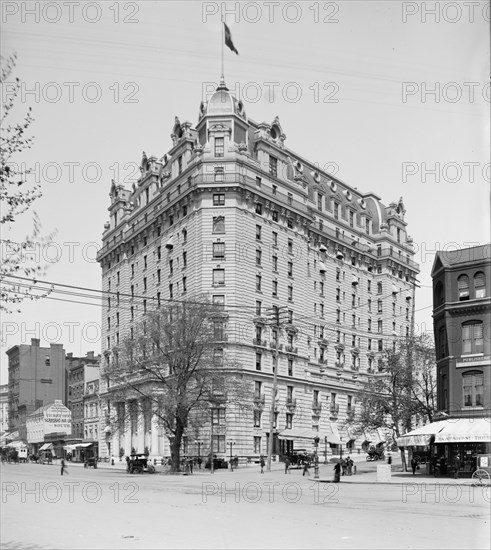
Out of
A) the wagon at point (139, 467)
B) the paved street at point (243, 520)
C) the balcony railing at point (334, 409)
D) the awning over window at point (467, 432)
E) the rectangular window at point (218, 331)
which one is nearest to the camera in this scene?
the paved street at point (243, 520)

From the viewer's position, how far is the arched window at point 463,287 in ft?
159

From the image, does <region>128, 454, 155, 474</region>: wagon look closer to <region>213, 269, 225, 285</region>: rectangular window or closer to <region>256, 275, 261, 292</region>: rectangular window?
<region>213, 269, 225, 285</region>: rectangular window

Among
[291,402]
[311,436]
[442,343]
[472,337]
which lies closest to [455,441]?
[472,337]

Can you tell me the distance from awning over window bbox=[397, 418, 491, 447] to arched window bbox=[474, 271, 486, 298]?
7.67 metres

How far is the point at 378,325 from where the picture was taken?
102 m

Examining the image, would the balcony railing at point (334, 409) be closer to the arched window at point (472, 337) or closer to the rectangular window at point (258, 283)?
the rectangular window at point (258, 283)

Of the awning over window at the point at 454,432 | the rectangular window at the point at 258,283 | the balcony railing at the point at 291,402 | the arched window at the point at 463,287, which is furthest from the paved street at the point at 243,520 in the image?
the balcony railing at the point at 291,402

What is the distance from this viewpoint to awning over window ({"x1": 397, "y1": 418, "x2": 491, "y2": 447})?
41.7 m

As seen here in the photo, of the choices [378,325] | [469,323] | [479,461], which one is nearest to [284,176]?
[378,325]

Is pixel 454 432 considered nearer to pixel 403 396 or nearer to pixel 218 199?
pixel 403 396

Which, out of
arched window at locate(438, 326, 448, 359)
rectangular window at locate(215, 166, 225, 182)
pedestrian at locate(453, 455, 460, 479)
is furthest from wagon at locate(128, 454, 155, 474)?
rectangular window at locate(215, 166, 225, 182)

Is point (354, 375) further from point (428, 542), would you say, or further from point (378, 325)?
point (428, 542)

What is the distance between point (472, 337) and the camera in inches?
1876

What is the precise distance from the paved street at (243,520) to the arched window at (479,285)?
1842 cm
